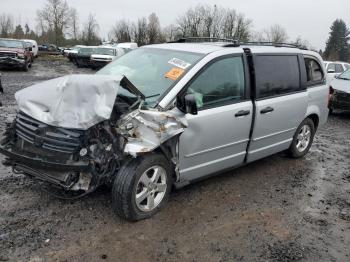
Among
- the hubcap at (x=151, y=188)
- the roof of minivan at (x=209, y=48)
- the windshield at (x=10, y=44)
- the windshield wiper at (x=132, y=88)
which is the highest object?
the windshield at (x=10, y=44)

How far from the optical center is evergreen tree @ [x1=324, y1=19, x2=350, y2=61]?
233ft

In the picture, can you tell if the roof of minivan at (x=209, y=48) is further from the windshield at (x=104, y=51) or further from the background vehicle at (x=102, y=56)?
the windshield at (x=104, y=51)

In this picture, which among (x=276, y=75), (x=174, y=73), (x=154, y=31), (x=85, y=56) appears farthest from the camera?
(x=154, y=31)

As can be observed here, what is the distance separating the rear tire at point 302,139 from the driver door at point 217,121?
5.29 feet

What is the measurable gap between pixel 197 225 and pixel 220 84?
166 centimetres

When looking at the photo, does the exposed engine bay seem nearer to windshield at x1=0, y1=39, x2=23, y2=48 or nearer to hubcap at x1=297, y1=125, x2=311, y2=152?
hubcap at x1=297, y1=125, x2=311, y2=152

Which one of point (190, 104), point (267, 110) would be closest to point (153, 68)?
point (190, 104)

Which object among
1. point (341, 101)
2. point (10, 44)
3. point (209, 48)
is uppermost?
point (10, 44)

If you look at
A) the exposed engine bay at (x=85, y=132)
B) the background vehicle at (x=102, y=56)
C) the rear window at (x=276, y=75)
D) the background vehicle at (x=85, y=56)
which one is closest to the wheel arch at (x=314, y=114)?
the rear window at (x=276, y=75)

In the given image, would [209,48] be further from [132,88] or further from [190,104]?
[132,88]

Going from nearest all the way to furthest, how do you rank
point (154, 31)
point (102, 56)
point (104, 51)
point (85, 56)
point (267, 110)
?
point (267, 110) < point (102, 56) < point (104, 51) < point (85, 56) < point (154, 31)

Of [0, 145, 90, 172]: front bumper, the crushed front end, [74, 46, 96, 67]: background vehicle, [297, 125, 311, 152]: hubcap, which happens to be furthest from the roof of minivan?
[74, 46, 96, 67]: background vehicle

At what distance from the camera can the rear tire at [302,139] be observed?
6219 mm

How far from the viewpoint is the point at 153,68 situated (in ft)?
15.3
